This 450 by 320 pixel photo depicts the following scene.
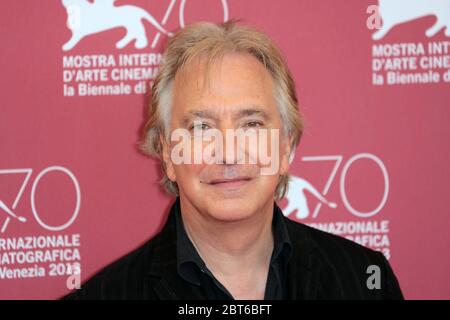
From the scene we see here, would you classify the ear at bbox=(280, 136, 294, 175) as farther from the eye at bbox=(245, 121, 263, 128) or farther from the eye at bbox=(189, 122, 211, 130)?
the eye at bbox=(189, 122, 211, 130)

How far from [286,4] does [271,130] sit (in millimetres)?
664

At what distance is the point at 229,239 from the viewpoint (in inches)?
66.6

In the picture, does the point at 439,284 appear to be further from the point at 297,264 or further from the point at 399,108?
the point at 297,264

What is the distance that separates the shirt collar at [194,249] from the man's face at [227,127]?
0.36ft

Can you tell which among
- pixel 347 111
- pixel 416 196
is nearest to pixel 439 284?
pixel 416 196

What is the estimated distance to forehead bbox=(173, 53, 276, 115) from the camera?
1.60 meters

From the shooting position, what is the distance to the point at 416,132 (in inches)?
88.4

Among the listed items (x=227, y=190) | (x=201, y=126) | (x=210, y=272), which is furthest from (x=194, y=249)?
(x=201, y=126)

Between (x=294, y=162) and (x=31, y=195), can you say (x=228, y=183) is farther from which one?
(x=31, y=195)

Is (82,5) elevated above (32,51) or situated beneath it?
elevated above

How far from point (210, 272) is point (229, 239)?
0.10m

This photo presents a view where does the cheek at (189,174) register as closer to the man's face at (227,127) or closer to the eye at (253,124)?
Result: the man's face at (227,127)

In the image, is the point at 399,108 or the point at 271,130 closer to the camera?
the point at 271,130
